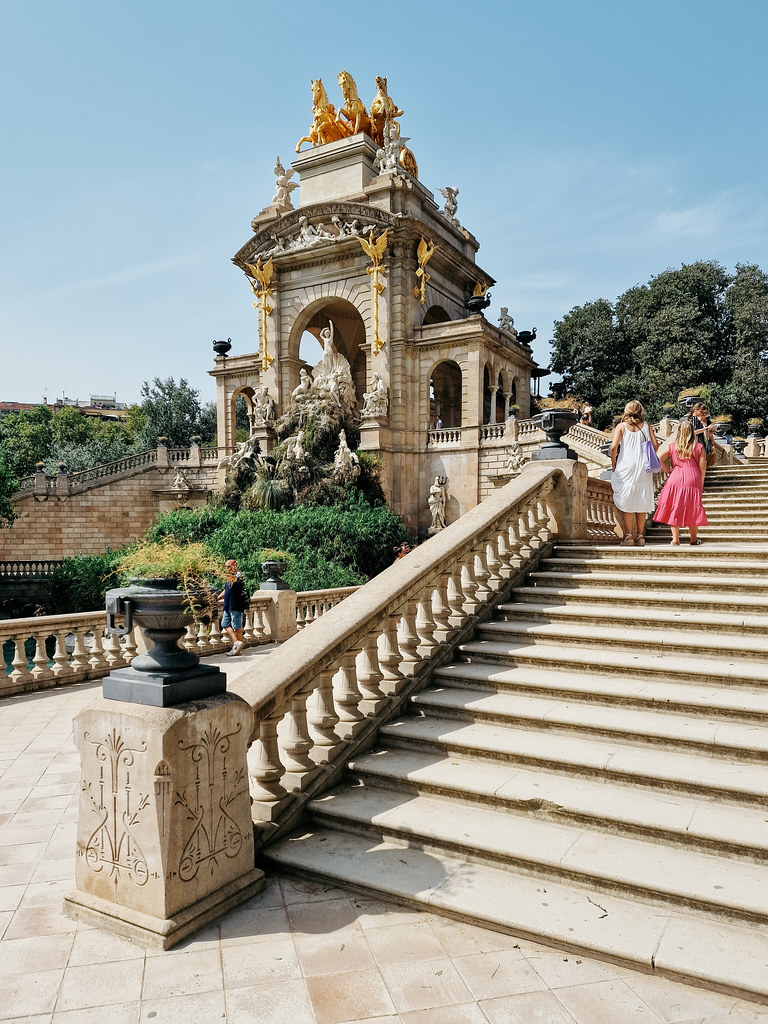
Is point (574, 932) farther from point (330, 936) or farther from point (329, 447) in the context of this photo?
point (329, 447)

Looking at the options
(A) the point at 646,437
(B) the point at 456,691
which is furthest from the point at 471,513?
(A) the point at 646,437

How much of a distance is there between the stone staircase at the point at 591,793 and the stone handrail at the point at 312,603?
6.90 metres

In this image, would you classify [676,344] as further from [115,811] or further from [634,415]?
[115,811]

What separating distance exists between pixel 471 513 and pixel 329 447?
1998cm

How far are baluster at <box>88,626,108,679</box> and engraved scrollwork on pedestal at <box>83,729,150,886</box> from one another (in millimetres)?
6093

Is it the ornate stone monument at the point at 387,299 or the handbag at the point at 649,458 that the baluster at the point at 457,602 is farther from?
the ornate stone monument at the point at 387,299

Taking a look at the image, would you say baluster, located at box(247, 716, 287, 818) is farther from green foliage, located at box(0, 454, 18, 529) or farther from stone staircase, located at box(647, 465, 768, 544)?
green foliage, located at box(0, 454, 18, 529)

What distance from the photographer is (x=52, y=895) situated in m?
3.37

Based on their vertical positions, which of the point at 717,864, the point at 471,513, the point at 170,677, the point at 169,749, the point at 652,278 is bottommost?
the point at 717,864

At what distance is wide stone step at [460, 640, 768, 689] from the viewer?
4594 millimetres

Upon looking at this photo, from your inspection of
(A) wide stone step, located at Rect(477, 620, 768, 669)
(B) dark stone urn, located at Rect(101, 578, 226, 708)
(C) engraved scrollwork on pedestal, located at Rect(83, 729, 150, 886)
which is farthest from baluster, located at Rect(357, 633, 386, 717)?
(C) engraved scrollwork on pedestal, located at Rect(83, 729, 150, 886)

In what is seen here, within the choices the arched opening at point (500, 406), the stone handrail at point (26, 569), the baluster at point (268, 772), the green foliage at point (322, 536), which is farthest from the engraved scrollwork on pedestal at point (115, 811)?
the arched opening at point (500, 406)

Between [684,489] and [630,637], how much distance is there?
302 centimetres

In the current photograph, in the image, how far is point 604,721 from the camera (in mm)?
4301
